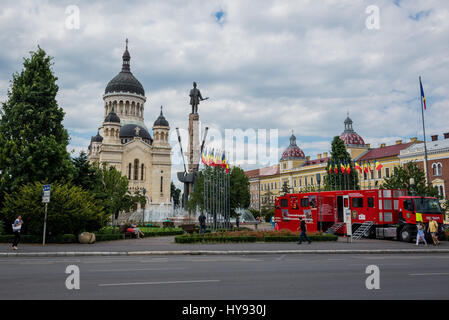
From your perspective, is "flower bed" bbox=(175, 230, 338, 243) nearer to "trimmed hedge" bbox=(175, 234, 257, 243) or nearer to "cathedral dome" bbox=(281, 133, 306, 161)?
"trimmed hedge" bbox=(175, 234, 257, 243)

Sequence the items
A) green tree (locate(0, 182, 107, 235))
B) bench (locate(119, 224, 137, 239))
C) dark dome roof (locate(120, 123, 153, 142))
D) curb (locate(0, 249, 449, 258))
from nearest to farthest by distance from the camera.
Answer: curb (locate(0, 249, 449, 258)) < green tree (locate(0, 182, 107, 235)) < bench (locate(119, 224, 137, 239)) < dark dome roof (locate(120, 123, 153, 142))

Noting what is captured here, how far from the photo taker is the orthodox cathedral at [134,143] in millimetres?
92000

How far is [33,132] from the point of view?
90.9 ft

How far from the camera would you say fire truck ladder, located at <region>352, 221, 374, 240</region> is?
28.1 meters

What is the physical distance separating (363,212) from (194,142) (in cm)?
2539

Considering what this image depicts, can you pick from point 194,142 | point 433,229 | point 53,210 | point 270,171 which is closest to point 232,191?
point 194,142

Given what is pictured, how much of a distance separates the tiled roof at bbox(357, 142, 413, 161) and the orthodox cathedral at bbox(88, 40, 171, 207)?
47.1 meters

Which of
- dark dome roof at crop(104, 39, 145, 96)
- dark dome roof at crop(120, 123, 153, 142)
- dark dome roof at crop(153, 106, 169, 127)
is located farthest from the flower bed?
dark dome roof at crop(104, 39, 145, 96)

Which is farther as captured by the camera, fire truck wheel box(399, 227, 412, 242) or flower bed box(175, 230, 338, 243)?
fire truck wheel box(399, 227, 412, 242)

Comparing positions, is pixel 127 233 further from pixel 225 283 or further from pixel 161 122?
pixel 161 122

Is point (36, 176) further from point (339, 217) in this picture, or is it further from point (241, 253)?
point (339, 217)

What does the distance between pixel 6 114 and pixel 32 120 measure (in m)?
2.20
